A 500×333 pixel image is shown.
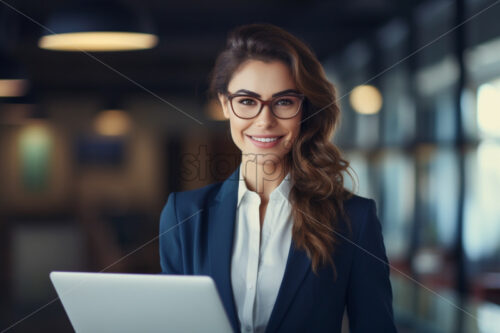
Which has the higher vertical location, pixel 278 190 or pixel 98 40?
pixel 98 40

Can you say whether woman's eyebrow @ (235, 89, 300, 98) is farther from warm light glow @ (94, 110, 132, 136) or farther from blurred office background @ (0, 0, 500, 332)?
warm light glow @ (94, 110, 132, 136)

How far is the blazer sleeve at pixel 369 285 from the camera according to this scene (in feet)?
4.24

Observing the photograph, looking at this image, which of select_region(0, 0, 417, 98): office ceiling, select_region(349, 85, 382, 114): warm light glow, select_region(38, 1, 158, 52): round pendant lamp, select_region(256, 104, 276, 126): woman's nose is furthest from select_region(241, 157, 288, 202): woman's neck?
select_region(349, 85, 382, 114): warm light glow

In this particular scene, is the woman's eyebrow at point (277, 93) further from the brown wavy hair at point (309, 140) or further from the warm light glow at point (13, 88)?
the warm light glow at point (13, 88)

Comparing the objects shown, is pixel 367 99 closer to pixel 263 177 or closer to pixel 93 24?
pixel 93 24

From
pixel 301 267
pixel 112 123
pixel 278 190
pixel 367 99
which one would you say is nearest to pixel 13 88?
pixel 278 190

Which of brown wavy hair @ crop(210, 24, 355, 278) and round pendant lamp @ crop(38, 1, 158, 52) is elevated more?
round pendant lamp @ crop(38, 1, 158, 52)

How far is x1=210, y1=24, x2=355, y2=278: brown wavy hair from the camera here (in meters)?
1.29

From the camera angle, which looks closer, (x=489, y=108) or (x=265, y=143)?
(x=265, y=143)

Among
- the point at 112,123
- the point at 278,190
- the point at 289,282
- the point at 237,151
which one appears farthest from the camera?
the point at 112,123

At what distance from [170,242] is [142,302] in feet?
1.05

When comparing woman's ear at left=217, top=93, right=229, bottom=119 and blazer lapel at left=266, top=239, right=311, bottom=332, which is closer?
blazer lapel at left=266, top=239, right=311, bottom=332

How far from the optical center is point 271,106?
1.29 metres

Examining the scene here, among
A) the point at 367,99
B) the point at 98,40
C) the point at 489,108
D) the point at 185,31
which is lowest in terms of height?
the point at 489,108
